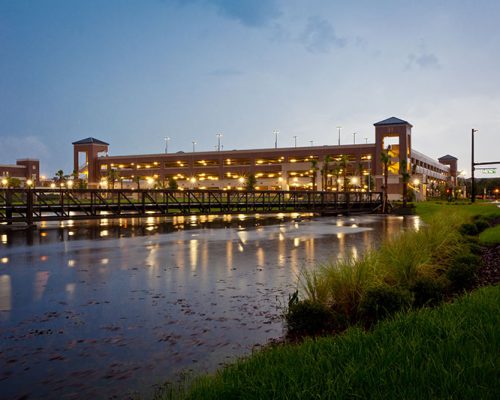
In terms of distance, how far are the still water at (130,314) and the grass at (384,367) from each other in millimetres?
1337

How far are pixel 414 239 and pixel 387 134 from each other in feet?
355

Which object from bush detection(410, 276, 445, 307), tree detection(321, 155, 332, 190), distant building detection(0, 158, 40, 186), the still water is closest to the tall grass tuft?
bush detection(410, 276, 445, 307)

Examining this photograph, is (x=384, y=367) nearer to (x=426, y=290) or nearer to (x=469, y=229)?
(x=426, y=290)

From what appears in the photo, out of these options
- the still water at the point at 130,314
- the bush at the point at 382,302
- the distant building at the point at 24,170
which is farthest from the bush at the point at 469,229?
the distant building at the point at 24,170

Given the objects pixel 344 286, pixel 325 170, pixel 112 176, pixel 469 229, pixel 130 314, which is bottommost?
pixel 130 314

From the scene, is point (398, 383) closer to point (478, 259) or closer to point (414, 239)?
point (478, 259)

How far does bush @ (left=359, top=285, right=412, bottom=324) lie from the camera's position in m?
8.41

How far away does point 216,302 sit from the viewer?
1080 centimetres

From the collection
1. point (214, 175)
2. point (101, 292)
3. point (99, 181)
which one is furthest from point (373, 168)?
point (101, 292)

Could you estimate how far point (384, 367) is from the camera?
5.07 m

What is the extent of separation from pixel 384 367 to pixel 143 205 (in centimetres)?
3481

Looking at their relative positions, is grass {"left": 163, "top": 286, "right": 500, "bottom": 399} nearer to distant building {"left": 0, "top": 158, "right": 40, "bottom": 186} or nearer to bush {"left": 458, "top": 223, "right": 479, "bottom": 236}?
bush {"left": 458, "top": 223, "right": 479, "bottom": 236}

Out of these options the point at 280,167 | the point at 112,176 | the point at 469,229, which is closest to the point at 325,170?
the point at 280,167

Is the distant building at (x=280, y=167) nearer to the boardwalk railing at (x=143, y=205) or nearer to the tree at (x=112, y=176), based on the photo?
the tree at (x=112, y=176)
